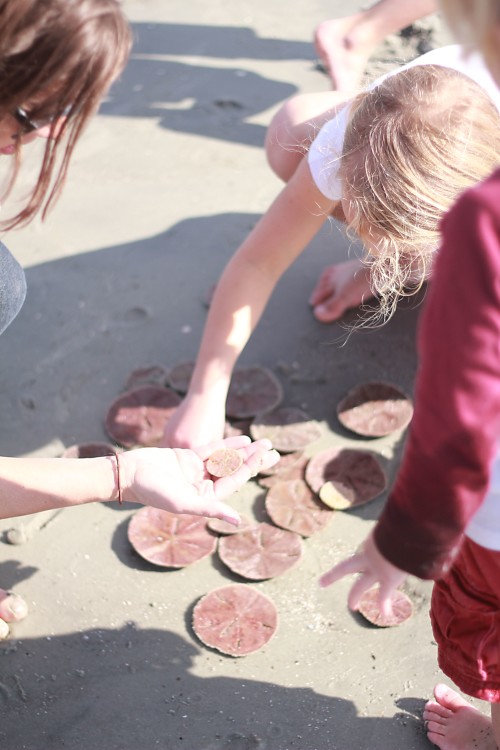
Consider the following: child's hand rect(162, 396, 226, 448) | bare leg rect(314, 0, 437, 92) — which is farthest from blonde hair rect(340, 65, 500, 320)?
bare leg rect(314, 0, 437, 92)

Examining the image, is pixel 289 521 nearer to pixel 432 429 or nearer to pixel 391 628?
pixel 391 628

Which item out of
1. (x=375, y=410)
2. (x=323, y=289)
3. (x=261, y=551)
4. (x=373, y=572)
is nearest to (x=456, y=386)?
(x=373, y=572)

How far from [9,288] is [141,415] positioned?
0.51 meters

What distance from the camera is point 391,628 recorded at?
6.21 feet

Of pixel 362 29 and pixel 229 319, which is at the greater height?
pixel 362 29

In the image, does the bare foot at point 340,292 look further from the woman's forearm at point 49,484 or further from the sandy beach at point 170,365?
the woman's forearm at point 49,484

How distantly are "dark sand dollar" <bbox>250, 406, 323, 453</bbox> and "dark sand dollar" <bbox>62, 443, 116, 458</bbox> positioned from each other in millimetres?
384

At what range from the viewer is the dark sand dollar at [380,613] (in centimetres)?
189

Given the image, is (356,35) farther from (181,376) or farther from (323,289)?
(181,376)

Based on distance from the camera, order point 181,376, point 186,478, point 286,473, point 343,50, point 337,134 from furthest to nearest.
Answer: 1. point 343,50
2. point 181,376
3. point 286,473
4. point 337,134
5. point 186,478

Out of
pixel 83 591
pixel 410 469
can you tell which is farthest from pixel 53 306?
pixel 410 469

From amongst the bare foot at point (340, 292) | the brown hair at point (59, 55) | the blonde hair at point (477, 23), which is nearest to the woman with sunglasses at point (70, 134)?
the brown hair at point (59, 55)

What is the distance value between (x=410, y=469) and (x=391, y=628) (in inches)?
37.0

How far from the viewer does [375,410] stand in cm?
239
